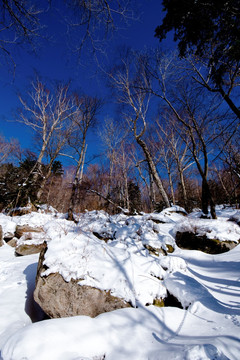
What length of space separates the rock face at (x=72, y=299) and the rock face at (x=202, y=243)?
4081 millimetres

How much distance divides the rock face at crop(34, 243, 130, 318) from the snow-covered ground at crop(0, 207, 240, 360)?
9cm

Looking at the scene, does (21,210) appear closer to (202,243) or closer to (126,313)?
(126,313)

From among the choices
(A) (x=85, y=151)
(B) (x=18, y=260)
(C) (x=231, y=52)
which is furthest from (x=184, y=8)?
(B) (x=18, y=260)

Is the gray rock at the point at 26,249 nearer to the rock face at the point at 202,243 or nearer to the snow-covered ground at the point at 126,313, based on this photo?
the snow-covered ground at the point at 126,313

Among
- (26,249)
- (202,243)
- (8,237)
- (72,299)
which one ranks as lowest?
(72,299)

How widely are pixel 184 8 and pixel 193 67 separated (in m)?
2.60

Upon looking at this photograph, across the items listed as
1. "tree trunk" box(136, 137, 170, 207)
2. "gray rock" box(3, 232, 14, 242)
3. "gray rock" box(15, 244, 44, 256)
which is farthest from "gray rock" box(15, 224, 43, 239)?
"tree trunk" box(136, 137, 170, 207)

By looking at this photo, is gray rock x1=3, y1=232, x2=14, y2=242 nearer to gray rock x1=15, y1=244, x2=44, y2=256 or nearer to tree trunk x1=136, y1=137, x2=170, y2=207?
gray rock x1=15, y1=244, x2=44, y2=256

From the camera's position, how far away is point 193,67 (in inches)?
A: 232

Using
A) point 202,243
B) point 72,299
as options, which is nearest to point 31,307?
point 72,299

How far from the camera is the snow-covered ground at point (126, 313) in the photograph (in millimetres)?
1345

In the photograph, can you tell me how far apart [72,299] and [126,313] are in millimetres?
773

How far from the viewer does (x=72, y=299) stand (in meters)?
2.04

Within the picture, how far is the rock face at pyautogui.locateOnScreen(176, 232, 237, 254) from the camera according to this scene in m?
4.75
